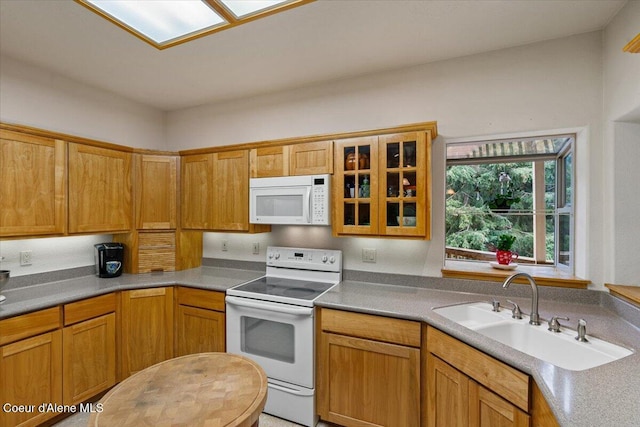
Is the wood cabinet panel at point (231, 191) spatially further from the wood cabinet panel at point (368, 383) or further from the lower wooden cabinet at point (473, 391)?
the lower wooden cabinet at point (473, 391)

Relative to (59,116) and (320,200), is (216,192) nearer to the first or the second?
(320,200)

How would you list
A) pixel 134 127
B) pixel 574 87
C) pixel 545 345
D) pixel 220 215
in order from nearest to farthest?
pixel 545 345 < pixel 574 87 < pixel 220 215 < pixel 134 127

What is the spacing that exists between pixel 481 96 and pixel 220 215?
7.46ft

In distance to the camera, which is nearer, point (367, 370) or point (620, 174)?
point (620, 174)

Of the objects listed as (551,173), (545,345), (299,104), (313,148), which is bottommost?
(545,345)

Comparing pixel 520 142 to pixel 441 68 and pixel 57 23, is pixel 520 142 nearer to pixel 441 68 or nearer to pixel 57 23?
pixel 441 68

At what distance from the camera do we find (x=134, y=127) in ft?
9.72

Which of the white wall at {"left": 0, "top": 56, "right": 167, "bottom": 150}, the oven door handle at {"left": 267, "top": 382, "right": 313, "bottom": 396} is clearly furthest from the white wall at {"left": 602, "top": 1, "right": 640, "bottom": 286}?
the white wall at {"left": 0, "top": 56, "right": 167, "bottom": 150}

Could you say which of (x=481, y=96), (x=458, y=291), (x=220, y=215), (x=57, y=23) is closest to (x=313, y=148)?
(x=220, y=215)

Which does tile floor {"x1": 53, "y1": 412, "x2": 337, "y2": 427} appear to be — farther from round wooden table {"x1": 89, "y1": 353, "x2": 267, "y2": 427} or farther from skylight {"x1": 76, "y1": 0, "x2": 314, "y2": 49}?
skylight {"x1": 76, "y1": 0, "x2": 314, "y2": 49}

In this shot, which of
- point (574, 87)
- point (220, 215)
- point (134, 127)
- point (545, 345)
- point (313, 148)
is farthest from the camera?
point (134, 127)

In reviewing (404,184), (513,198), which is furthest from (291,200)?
(513,198)

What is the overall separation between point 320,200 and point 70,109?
2.26 m

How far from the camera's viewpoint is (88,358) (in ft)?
6.77
